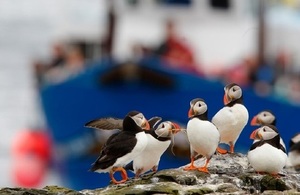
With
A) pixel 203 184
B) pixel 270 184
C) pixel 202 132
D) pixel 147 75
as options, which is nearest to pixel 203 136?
pixel 202 132

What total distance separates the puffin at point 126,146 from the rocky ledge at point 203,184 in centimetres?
14

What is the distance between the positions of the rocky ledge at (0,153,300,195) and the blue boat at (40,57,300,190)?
39.9 ft

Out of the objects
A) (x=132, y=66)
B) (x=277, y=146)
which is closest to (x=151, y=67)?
(x=132, y=66)

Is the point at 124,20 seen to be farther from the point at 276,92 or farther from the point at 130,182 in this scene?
the point at 130,182

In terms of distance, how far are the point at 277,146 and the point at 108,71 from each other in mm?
14212

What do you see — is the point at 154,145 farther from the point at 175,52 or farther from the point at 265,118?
the point at 175,52

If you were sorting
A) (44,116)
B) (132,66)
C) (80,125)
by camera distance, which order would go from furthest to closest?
(44,116) < (80,125) < (132,66)

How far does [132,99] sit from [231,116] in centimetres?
1442

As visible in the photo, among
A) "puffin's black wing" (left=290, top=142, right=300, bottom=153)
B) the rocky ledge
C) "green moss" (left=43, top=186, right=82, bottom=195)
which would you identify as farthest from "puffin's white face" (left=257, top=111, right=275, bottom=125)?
"green moss" (left=43, top=186, right=82, bottom=195)

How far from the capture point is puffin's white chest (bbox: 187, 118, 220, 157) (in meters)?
8.13

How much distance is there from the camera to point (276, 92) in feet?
74.4

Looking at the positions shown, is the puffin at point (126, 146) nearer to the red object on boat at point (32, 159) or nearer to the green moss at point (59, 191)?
the green moss at point (59, 191)

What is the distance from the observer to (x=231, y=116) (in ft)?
28.1

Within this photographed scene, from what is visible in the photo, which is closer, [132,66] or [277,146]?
[277,146]
